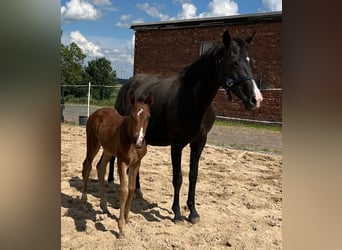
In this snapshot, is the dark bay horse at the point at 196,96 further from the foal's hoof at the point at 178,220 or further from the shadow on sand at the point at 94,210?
the shadow on sand at the point at 94,210

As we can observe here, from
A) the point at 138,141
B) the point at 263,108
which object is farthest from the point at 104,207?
the point at 263,108

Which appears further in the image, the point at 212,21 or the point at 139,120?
A: the point at 212,21

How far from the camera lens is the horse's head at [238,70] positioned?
2.38 m

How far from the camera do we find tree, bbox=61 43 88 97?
6.68 meters

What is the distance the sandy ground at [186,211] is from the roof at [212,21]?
5.52 m

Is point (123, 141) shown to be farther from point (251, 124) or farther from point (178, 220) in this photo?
point (251, 124)

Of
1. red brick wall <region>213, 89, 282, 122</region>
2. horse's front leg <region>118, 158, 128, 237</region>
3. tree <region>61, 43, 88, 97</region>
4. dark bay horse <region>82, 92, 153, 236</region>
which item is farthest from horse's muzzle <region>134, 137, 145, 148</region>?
red brick wall <region>213, 89, 282, 122</region>

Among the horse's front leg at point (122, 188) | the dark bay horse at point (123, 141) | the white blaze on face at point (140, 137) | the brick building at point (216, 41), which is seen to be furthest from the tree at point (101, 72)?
the white blaze on face at point (140, 137)

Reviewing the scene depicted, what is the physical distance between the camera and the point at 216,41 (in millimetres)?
10562

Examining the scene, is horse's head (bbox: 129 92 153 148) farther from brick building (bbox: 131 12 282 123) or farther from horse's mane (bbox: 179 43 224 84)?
brick building (bbox: 131 12 282 123)

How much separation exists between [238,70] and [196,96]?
1.67 ft
